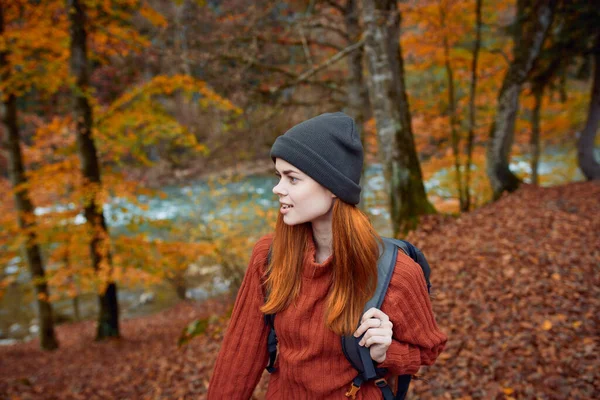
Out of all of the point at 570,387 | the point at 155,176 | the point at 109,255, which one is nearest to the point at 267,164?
the point at 109,255

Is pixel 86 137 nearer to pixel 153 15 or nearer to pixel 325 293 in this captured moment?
pixel 153 15

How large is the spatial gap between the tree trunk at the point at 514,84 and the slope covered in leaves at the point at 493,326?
70cm

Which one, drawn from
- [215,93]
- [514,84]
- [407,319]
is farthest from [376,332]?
[514,84]

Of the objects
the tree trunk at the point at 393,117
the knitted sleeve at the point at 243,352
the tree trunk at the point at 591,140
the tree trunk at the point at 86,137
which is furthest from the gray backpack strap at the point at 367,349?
the tree trunk at the point at 591,140

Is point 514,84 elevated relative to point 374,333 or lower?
elevated

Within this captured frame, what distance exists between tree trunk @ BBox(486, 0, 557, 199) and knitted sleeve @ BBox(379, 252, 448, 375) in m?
8.65

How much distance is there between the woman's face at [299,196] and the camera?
1.49m

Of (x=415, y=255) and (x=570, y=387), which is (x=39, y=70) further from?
(x=570, y=387)

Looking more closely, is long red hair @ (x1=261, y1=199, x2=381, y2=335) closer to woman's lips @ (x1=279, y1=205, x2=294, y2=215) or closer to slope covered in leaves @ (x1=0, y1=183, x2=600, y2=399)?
woman's lips @ (x1=279, y1=205, x2=294, y2=215)

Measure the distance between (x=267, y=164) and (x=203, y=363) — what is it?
17.7ft

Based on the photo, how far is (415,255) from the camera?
176 centimetres

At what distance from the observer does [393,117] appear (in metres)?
6.34

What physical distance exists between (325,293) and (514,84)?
29.9 feet

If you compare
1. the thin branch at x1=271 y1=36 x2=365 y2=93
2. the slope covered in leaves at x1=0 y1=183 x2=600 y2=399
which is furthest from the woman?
the thin branch at x1=271 y1=36 x2=365 y2=93
